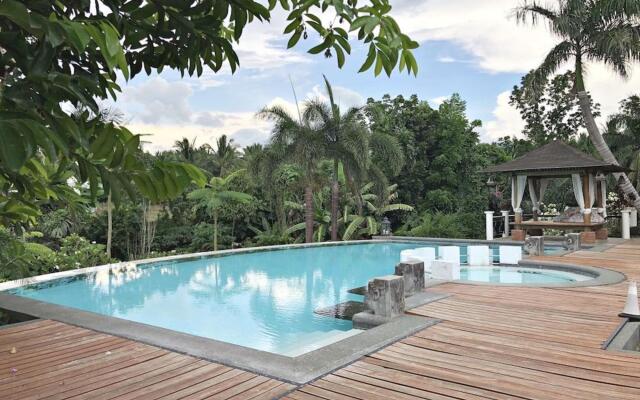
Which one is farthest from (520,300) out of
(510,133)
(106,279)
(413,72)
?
(510,133)

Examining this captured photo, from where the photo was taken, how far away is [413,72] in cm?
141

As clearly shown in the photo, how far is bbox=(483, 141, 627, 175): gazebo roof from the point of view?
49.3 feet

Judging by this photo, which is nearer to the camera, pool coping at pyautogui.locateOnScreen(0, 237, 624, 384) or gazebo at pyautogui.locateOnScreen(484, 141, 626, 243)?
pool coping at pyautogui.locateOnScreen(0, 237, 624, 384)

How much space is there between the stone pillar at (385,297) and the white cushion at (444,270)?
291cm

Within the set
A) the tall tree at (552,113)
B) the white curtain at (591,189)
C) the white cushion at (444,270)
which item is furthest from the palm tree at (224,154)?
the white cushion at (444,270)

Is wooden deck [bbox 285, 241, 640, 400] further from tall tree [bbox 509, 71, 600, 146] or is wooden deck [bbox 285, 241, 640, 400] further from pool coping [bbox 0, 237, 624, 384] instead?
tall tree [bbox 509, 71, 600, 146]

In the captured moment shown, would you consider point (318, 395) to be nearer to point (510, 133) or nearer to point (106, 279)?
point (106, 279)

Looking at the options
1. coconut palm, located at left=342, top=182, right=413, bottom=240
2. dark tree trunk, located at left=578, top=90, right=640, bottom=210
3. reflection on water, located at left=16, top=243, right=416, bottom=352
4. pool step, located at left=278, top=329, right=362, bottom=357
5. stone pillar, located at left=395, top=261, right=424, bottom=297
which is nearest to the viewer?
pool step, located at left=278, top=329, right=362, bottom=357

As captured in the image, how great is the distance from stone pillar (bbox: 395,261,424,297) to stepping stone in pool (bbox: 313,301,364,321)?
0.85 meters

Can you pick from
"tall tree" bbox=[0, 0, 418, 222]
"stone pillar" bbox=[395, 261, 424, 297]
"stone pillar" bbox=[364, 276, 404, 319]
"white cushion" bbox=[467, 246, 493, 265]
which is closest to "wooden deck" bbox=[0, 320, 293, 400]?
"tall tree" bbox=[0, 0, 418, 222]

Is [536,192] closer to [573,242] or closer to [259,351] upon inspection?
[573,242]

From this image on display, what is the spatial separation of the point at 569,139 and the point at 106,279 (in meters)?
22.4

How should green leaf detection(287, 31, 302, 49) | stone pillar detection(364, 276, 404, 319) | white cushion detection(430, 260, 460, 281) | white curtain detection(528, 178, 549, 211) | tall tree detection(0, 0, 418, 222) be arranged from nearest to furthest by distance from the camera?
tall tree detection(0, 0, 418, 222) < green leaf detection(287, 31, 302, 49) < stone pillar detection(364, 276, 404, 319) < white cushion detection(430, 260, 460, 281) < white curtain detection(528, 178, 549, 211)

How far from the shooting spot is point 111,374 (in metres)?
3.65
